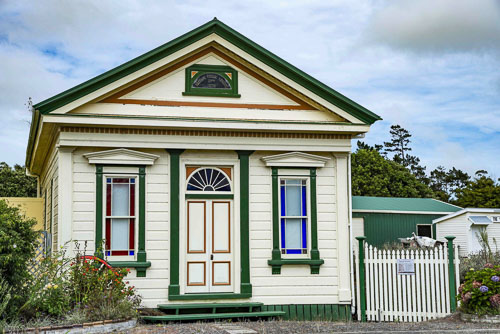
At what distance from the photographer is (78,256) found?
12.7 meters

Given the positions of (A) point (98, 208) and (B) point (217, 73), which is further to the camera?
(B) point (217, 73)

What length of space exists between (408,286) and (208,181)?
17.1 ft

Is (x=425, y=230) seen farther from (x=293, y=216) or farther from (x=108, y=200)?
(x=108, y=200)

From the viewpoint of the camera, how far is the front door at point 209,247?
14195mm

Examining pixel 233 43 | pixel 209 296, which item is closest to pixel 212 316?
pixel 209 296

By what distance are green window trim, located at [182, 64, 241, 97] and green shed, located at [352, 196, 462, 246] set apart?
761 inches

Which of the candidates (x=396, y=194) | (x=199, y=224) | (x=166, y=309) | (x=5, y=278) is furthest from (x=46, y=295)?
(x=396, y=194)

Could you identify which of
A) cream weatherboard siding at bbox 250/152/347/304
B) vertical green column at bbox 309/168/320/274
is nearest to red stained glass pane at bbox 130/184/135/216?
cream weatherboard siding at bbox 250/152/347/304

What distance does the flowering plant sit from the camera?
13.1 metres

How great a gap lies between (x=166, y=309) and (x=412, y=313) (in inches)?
221

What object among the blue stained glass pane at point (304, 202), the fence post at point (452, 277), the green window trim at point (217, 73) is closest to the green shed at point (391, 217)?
the fence post at point (452, 277)

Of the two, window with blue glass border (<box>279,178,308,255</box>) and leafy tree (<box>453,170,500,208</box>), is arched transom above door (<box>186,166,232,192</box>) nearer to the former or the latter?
window with blue glass border (<box>279,178,308,255</box>)

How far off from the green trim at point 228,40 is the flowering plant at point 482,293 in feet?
13.8

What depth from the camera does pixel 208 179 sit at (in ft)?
47.6
